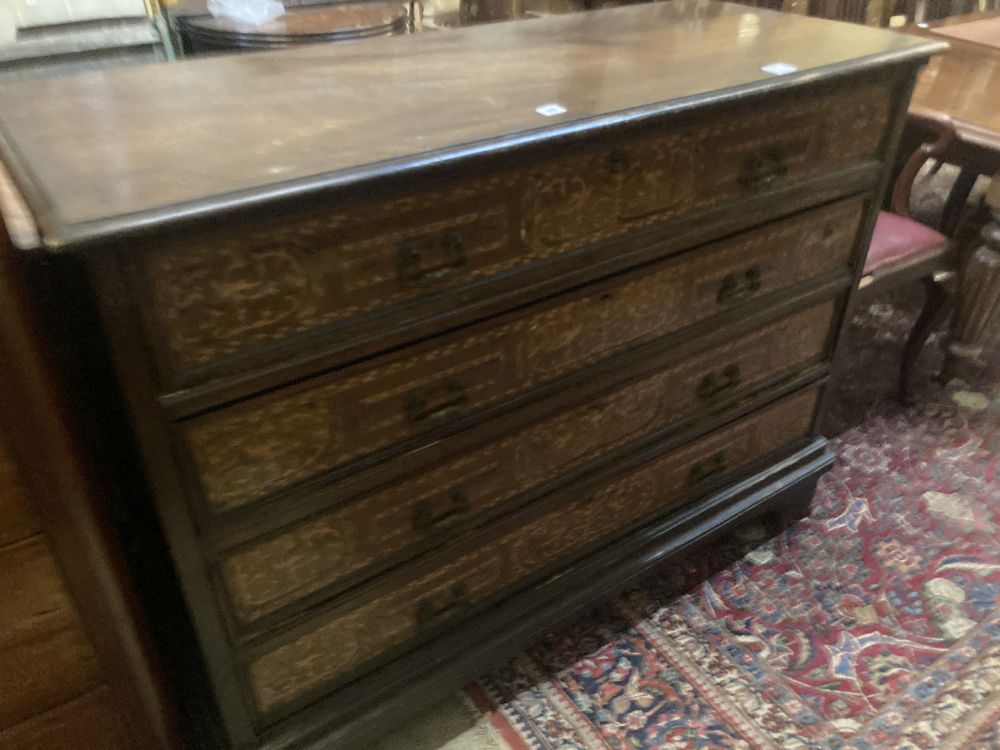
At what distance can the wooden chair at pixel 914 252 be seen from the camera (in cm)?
173

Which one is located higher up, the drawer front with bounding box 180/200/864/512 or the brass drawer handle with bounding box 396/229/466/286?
the brass drawer handle with bounding box 396/229/466/286

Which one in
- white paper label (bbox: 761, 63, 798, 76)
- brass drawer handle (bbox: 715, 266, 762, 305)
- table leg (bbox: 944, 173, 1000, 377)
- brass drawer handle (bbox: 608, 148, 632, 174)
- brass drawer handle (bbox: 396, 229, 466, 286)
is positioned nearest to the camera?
brass drawer handle (bbox: 396, 229, 466, 286)

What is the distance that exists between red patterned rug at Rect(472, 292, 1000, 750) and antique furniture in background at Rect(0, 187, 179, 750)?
628 mm

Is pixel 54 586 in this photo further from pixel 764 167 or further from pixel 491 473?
pixel 764 167

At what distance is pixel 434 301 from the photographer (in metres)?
0.93

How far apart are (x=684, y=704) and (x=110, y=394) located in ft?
3.47

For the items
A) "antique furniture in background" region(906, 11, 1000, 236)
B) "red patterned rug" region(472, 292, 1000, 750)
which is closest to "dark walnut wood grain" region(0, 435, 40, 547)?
"red patterned rug" region(472, 292, 1000, 750)

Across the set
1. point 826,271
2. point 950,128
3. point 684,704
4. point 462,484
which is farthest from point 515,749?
point 950,128

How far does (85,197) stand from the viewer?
719 mm

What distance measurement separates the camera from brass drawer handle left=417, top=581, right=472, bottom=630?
119 centimetres

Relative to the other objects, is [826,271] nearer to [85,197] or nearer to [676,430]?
[676,430]

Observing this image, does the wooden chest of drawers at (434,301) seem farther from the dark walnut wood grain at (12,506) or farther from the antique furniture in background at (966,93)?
the antique furniture in background at (966,93)

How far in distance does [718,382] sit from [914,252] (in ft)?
2.45

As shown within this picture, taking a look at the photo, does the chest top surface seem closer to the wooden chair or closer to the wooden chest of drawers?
the wooden chest of drawers
